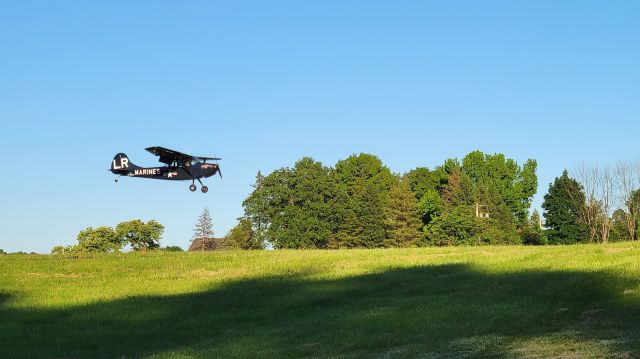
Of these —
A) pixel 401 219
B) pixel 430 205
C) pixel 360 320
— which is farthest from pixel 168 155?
pixel 430 205

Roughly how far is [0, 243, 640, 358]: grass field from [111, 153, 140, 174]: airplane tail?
15455 millimetres

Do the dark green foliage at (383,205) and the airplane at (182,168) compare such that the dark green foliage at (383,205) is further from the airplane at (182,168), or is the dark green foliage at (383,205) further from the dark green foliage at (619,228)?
the airplane at (182,168)

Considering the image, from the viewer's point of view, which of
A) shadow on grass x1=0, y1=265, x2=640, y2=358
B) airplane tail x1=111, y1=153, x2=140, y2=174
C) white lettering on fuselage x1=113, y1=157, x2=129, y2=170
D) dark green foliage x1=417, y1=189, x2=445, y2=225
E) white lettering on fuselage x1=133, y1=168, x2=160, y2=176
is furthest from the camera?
dark green foliage x1=417, y1=189, x2=445, y2=225

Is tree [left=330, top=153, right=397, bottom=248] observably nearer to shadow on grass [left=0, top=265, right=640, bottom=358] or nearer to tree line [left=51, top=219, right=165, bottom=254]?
tree line [left=51, top=219, right=165, bottom=254]

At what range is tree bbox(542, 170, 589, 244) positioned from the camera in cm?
10238

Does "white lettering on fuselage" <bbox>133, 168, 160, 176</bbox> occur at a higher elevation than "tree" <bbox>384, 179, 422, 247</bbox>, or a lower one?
higher

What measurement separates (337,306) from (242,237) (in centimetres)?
9125

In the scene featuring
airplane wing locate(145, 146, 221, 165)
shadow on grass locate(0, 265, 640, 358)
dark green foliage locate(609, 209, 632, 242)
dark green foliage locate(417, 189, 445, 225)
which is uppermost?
airplane wing locate(145, 146, 221, 165)

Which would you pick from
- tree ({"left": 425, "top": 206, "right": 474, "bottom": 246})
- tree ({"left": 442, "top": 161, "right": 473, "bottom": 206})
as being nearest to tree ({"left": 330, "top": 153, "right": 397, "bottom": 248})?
tree ({"left": 425, "top": 206, "right": 474, "bottom": 246})

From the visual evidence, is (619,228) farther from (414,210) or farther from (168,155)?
(168,155)

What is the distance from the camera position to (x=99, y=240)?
140 metres

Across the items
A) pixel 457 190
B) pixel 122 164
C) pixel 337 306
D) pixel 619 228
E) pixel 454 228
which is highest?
pixel 457 190

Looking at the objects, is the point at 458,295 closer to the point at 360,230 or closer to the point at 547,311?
the point at 547,311

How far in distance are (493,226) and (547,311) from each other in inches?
3372
